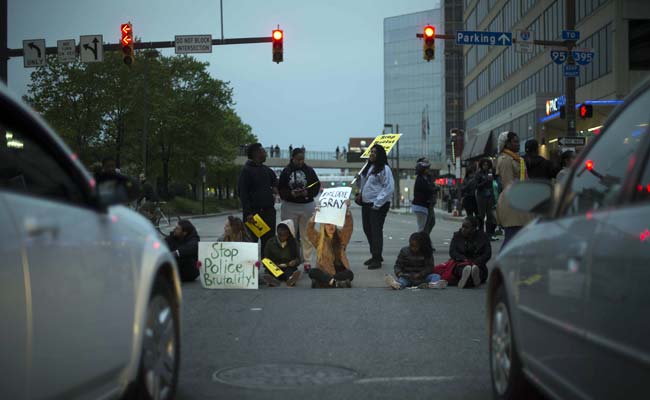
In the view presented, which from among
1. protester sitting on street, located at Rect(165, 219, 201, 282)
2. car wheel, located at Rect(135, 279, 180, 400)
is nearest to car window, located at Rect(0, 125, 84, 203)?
car wheel, located at Rect(135, 279, 180, 400)

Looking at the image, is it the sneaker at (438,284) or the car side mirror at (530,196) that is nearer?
the car side mirror at (530,196)

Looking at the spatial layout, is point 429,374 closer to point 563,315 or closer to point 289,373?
point 289,373

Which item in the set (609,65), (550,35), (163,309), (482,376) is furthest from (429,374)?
(550,35)

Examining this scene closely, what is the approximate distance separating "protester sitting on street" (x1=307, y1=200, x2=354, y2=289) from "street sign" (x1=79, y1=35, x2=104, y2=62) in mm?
11586

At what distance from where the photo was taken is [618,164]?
4.14 m

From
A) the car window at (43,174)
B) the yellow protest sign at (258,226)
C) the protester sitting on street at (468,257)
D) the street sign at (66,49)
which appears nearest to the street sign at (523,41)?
the street sign at (66,49)

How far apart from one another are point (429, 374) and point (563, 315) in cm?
234

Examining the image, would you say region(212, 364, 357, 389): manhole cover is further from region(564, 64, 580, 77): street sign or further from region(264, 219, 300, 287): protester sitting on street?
region(564, 64, 580, 77): street sign

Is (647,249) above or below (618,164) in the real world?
below

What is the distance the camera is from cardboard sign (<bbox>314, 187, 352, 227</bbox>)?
41.1ft

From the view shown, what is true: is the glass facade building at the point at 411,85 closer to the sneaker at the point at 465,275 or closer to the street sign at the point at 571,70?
the street sign at the point at 571,70

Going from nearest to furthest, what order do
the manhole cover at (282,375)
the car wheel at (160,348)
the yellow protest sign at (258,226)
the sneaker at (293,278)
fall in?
1. the car wheel at (160,348)
2. the manhole cover at (282,375)
3. the sneaker at (293,278)
4. the yellow protest sign at (258,226)

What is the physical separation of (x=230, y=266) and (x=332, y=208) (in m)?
1.81

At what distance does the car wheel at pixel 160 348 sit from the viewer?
4.23 metres
